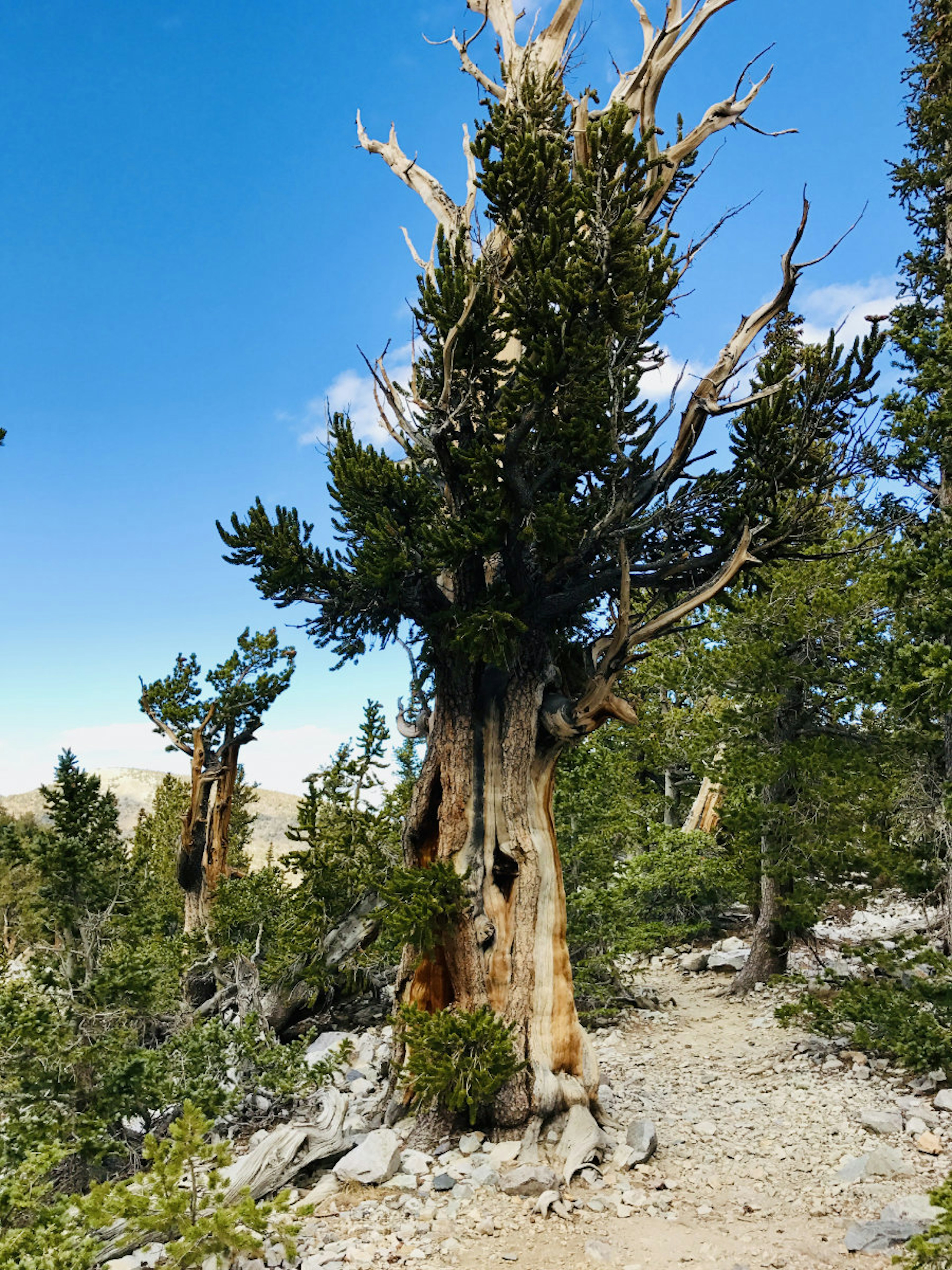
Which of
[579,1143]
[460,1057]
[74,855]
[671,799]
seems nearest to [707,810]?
[671,799]

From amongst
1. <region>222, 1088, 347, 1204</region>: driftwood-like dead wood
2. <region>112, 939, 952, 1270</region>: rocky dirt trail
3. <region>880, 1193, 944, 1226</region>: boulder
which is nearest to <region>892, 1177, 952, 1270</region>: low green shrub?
<region>112, 939, 952, 1270</region>: rocky dirt trail

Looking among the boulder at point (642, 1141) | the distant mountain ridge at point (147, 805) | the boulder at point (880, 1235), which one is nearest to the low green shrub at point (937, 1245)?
the boulder at point (880, 1235)

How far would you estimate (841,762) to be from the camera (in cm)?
1166

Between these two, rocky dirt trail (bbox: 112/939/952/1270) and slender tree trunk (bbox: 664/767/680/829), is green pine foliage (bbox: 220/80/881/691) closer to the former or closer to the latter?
rocky dirt trail (bbox: 112/939/952/1270)

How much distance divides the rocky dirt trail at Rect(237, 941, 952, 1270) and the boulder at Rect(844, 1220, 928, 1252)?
0.01 m

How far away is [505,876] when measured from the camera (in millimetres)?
8188

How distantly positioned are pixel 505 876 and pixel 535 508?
3.57 metres

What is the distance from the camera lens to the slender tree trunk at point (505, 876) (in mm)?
7598

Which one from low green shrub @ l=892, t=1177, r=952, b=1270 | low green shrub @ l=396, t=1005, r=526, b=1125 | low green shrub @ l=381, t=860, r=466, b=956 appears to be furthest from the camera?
low green shrub @ l=381, t=860, r=466, b=956

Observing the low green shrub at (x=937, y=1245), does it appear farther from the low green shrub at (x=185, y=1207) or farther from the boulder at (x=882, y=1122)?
the boulder at (x=882, y=1122)

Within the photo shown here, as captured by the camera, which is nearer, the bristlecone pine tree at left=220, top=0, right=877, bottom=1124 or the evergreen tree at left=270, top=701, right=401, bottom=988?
the bristlecone pine tree at left=220, top=0, right=877, bottom=1124

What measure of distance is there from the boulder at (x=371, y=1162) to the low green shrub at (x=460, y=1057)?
1.47 feet

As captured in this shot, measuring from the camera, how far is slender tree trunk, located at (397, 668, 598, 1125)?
7.60 m

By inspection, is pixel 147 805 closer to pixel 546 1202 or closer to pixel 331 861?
pixel 331 861
